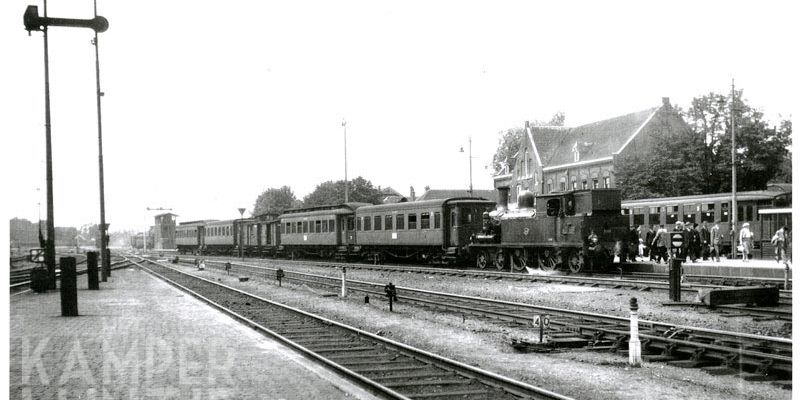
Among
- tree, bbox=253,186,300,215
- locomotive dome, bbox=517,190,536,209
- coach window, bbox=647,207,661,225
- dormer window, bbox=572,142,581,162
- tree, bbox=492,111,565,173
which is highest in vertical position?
tree, bbox=492,111,565,173

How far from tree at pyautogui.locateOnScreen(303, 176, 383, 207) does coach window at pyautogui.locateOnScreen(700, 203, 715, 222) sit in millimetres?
51719

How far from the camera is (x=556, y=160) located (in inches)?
2477

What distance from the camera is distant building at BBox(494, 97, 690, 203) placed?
53.0 m

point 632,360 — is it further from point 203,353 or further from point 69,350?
point 69,350

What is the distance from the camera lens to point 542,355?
9.44 m

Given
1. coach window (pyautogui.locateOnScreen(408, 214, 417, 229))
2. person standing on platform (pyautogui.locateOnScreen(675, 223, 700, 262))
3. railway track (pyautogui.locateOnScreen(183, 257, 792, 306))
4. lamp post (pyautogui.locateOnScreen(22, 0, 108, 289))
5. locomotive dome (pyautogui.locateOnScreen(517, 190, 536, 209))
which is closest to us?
lamp post (pyautogui.locateOnScreen(22, 0, 108, 289))

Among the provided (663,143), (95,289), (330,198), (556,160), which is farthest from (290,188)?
(95,289)

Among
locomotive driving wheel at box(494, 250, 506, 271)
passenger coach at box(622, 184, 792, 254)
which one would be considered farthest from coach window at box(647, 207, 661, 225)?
locomotive driving wheel at box(494, 250, 506, 271)

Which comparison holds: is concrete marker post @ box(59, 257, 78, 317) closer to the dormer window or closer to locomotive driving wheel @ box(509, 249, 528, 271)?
locomotive driving wheel @ box(509, 249, 528, 271)

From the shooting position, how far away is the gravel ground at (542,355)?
7.38 meters

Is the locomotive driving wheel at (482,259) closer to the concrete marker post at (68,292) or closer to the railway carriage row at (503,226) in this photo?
the railway carriage row at (503,226)

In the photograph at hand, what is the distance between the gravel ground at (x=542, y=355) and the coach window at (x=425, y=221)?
8.93 metres

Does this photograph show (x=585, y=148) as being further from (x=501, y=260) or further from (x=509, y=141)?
(x=501, y=260)

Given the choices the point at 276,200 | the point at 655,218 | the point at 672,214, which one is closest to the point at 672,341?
the point at 672,214
